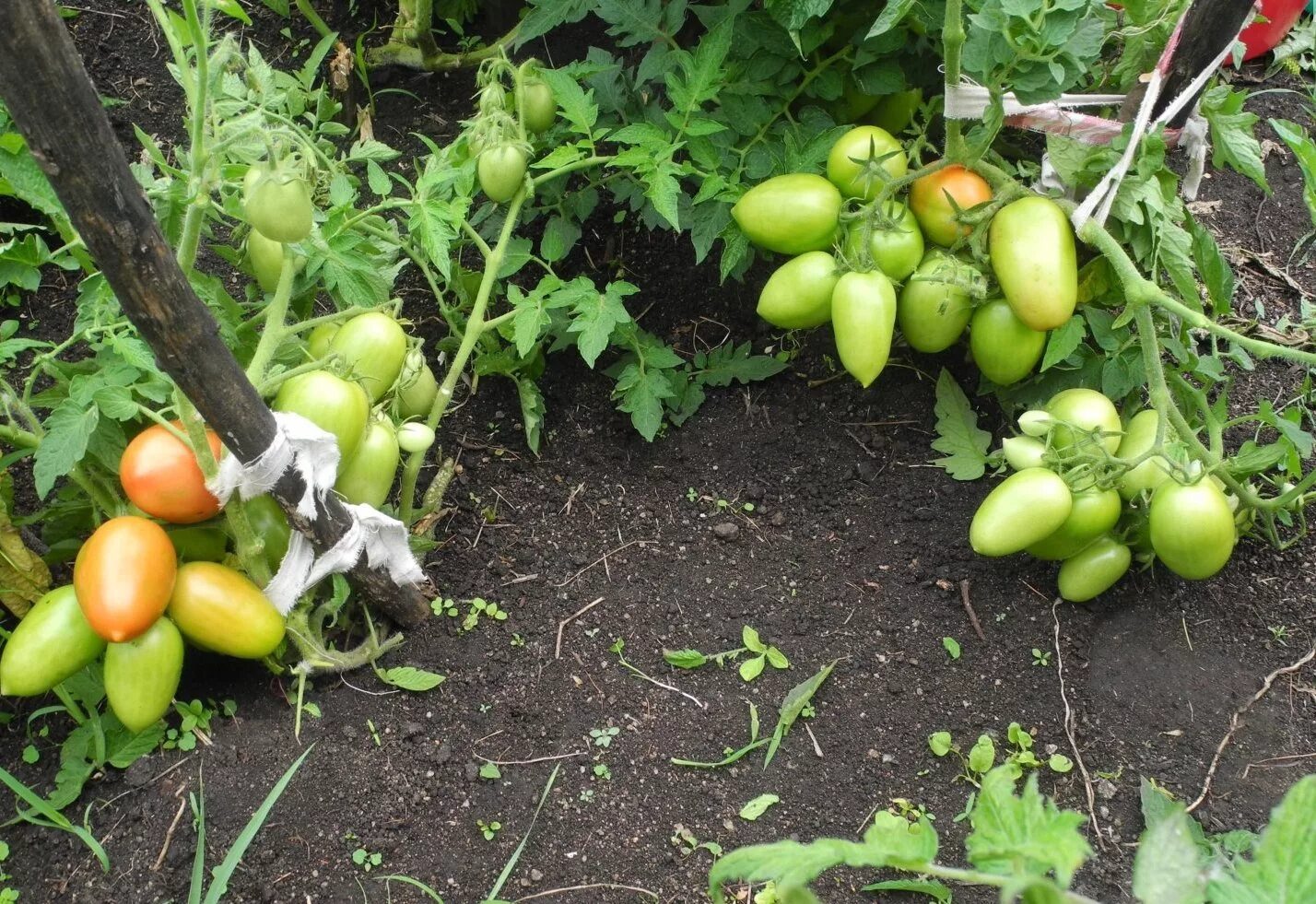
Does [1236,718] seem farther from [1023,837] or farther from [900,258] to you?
[1023,837]

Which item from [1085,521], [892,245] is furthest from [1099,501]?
[892,245]

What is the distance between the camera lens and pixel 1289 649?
180 centimetres

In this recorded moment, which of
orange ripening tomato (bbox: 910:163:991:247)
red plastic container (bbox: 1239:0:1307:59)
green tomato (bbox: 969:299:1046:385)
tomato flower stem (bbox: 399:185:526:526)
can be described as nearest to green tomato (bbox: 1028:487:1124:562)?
green tomato (bbox: 969:299:1046:385)

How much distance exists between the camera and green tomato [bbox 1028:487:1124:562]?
5.50ft

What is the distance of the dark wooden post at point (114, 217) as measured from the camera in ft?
3.12

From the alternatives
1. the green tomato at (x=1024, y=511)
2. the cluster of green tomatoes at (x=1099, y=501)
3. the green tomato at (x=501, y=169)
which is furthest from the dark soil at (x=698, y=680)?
the green tomato at (x=501, y=169)

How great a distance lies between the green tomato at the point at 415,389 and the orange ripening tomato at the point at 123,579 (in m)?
0.44

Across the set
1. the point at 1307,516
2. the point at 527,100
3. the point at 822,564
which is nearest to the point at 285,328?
the point at 527,100

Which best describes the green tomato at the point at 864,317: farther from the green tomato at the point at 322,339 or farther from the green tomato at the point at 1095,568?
the green tomato at the point at 322,339

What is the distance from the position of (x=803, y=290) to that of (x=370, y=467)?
2.56 feet

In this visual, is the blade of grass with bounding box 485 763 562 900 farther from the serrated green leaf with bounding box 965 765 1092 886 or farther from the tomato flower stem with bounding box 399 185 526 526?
the serrated green leaf with bounding box 965 765 1092 886

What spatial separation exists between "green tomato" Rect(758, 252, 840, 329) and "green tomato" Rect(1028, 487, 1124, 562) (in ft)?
1.74

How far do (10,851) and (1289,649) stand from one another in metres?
2.06

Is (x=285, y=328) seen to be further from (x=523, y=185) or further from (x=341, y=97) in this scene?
(x=341, y=97)
